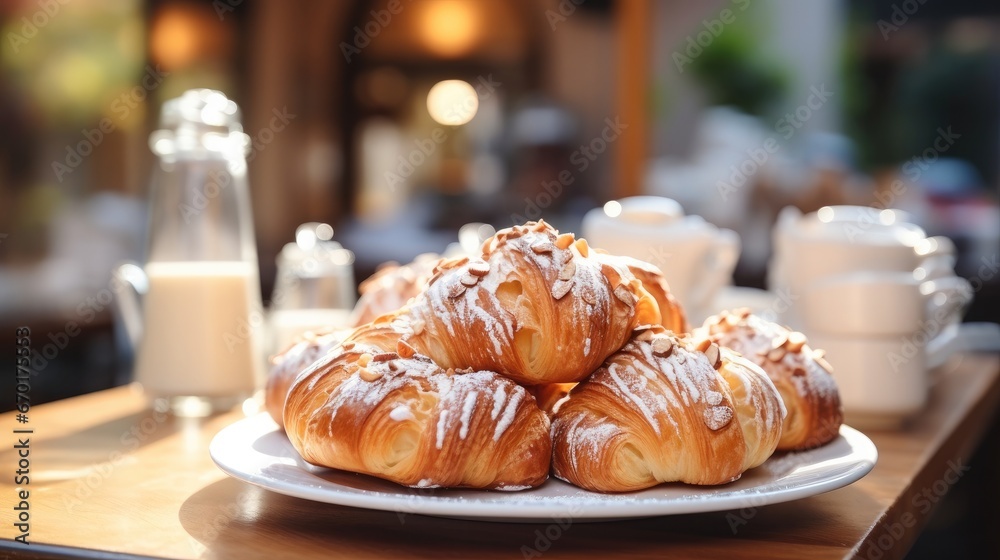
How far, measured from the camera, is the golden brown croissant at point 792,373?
0.87 metres

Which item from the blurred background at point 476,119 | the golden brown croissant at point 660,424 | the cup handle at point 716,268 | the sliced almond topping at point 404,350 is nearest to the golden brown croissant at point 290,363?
the sliced almond topping at point 404,350

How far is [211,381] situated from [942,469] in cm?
88

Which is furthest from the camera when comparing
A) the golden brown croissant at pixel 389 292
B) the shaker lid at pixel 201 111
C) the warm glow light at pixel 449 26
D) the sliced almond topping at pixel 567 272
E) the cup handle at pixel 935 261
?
the warm glow light at pixel 449 26

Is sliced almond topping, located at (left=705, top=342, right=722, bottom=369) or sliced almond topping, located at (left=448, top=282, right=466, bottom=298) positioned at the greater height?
sliced almond topping, located at (left=448, top=282, right=466, bottom=298)

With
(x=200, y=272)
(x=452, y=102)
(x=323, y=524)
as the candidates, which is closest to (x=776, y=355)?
(x=323, y=524)

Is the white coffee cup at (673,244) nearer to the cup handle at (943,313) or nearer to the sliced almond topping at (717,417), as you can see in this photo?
the cup handle at (943,313)

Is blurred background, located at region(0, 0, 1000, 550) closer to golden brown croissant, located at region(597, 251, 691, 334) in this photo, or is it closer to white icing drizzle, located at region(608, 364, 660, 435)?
golden brown croissant, located at region(597, 251, 691, 334)

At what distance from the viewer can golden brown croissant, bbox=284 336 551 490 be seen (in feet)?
2.32

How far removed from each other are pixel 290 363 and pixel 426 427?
11.1 inches

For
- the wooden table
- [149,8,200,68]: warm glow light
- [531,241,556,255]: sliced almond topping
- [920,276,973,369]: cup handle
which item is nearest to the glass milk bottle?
the wooden table

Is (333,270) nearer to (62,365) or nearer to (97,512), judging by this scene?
(97,512)

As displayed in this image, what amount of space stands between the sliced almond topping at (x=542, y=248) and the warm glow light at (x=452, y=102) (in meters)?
3.75

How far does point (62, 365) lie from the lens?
3262mm

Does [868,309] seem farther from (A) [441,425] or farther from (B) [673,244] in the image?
(A) [441,425]
